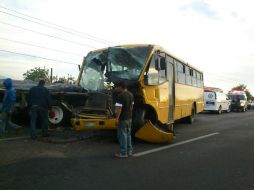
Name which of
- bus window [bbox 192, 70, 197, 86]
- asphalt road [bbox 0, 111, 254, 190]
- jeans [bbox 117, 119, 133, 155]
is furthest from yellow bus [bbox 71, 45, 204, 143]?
bus window [bbox 192, 70, 197, 86]

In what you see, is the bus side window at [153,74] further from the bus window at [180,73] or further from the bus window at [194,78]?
the bus window at [194,78]

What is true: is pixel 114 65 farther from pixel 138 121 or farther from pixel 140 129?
pixel 140 129

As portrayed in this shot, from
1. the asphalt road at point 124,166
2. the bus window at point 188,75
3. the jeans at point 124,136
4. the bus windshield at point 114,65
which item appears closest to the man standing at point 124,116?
the jeans at point 124,136

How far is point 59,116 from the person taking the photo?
14.1m

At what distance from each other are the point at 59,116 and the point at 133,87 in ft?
10.5

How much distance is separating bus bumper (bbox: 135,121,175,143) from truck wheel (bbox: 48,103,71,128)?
307 centimetres

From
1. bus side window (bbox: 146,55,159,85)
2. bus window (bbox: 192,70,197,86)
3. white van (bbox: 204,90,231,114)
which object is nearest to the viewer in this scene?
bus side window (bbox: 146,55,159,85)

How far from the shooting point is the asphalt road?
6980mm

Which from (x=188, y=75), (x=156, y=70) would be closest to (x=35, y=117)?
(x=156, y=70)

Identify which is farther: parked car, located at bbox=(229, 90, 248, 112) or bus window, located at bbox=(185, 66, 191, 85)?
parked car, located at bbox=(229, 90, 248, 112)

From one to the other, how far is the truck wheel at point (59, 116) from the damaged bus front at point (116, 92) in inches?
34.0

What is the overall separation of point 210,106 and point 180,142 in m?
23.3

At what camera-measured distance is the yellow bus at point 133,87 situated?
475 inches

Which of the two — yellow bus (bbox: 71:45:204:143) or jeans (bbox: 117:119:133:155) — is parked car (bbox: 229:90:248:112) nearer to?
yellow bus (bbox: 71:45:204:143)
